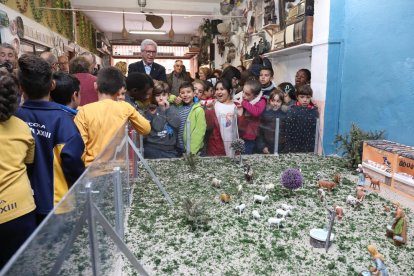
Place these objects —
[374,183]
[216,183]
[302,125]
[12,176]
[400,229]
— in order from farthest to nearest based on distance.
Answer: [302,125]
[216,183]
[374,183]
[400,229]
[12,176]

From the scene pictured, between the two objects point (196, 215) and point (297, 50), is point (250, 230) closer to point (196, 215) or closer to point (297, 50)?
point (196, 215)

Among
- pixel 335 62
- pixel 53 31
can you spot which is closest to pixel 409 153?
pixel 335 62

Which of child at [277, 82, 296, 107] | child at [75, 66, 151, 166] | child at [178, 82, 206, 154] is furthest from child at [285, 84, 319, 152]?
child at [75, 66, 151, 166]

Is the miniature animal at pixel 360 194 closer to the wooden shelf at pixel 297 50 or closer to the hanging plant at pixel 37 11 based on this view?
the wooden shelf at pixel 297 50

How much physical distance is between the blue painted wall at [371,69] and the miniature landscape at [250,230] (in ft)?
3.22

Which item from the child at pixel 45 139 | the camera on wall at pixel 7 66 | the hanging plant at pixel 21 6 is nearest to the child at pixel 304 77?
the camera on wall at pixel 7 66

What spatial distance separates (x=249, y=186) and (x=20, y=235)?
7.09 ft

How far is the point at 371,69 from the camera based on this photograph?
4238 mm

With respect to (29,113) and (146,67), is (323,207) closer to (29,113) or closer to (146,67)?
(29,113)

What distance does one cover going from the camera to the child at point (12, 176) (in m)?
1.61

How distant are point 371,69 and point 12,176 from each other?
4178 mm

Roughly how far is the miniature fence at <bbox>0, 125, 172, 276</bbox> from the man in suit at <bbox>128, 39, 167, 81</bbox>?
9.30 ft

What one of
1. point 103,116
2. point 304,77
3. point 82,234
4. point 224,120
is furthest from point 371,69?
point 82,234

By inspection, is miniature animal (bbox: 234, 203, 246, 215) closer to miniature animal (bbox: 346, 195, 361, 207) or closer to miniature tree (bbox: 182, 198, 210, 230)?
miniature tree (bbox: 182, 198, 210, 230)
